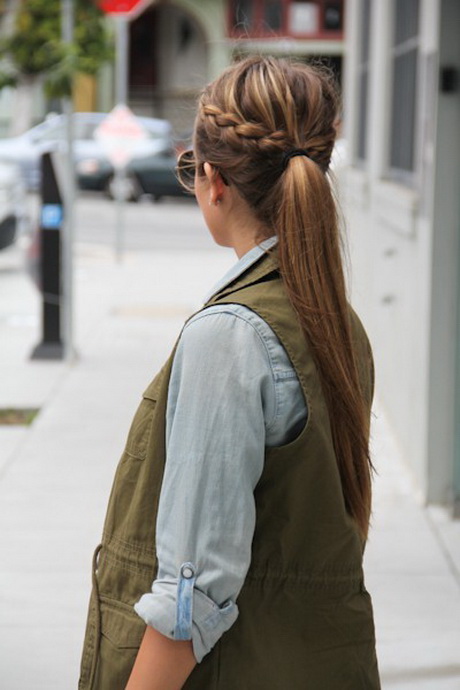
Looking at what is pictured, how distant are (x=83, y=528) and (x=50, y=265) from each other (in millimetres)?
4749

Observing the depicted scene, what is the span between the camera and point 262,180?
1950 mm

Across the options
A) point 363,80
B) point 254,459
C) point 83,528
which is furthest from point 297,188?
point 363,80

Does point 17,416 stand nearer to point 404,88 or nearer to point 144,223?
point 404,88

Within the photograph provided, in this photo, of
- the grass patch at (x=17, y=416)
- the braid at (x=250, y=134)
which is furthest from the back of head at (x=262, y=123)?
the grass patch at (x=17, y=416)

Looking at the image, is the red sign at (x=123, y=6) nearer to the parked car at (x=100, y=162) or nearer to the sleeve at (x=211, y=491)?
the sleeve at (x=211, y=491)

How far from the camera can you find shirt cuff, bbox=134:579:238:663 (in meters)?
1.79

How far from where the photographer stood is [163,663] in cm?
181

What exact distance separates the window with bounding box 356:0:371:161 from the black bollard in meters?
2.74

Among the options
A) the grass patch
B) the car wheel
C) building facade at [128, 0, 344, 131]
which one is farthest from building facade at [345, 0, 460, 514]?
building facade at [128, 0, 344, 131]

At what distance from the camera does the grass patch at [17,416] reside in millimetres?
7988

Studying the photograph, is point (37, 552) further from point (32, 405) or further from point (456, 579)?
point (32, 405)

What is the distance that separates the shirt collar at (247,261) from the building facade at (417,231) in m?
4.07

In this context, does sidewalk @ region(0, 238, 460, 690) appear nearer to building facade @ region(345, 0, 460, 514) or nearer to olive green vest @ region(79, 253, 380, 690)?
building facade @ region(345, 0, 460, 514)

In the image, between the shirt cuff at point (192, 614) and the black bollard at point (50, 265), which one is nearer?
the shirt cuff at point (192, 614)
